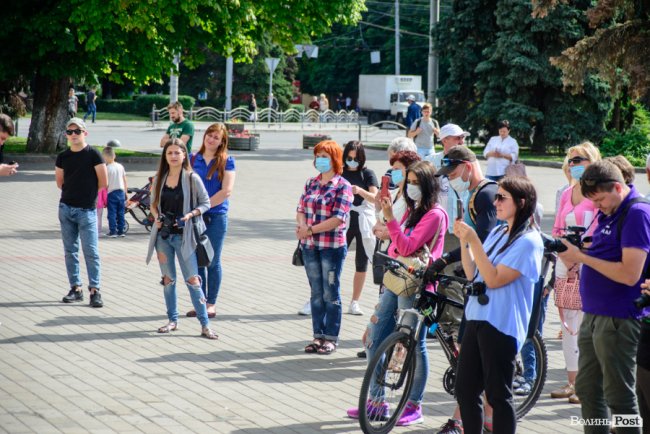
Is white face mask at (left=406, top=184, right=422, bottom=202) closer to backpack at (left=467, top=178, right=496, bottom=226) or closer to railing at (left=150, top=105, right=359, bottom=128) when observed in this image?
backpack at (left=467, top=178, right=496, bottom=226)

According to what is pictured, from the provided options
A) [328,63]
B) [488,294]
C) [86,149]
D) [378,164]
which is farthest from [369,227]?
[328,63]

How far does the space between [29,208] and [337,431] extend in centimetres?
1218

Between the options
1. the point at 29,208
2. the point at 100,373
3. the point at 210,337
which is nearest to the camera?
the point at 100,373

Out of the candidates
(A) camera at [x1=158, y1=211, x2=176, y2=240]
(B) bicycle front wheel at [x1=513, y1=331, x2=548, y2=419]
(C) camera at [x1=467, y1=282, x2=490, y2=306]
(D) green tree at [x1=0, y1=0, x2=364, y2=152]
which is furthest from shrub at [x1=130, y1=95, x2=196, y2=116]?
(C) camera at [x1=467, y1=282, x2=490, y2=306]

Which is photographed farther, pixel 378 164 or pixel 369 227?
pixel 378 164

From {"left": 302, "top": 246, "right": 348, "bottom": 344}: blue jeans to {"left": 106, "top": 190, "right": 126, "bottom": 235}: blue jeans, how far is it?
21.6 ft

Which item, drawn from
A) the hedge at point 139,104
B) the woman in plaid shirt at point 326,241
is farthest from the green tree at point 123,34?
the hedge at point 139,104

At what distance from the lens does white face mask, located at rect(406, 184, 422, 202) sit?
6.94m

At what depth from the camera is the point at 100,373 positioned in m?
7.81

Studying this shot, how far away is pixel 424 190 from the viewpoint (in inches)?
273

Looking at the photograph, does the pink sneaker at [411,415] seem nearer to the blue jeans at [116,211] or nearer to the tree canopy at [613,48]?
the blue jeans at [116,211]

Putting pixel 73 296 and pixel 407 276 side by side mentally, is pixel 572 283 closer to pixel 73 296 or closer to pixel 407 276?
pixel 407 276

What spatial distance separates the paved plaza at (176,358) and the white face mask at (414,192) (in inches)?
57.9

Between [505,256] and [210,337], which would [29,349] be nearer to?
[210,337]
